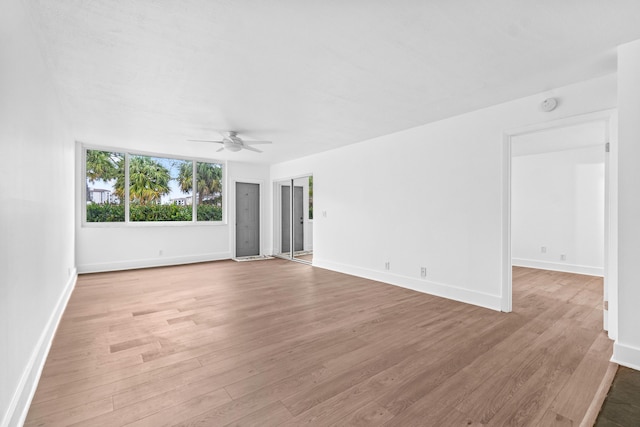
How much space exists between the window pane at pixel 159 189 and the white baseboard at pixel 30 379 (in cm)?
370

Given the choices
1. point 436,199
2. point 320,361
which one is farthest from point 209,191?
point 320,361

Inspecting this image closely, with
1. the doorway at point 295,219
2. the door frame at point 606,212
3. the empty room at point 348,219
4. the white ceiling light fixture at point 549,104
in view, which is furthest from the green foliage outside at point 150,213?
the white ceiling light fixture at point 549,104

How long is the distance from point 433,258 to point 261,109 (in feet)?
10.7

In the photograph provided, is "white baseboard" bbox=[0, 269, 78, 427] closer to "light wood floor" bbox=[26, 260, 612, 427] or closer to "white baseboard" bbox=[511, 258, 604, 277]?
"light wood floor" bbox=[26, 260, 612, 427]

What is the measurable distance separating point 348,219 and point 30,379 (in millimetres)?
4758

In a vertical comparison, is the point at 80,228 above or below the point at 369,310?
above

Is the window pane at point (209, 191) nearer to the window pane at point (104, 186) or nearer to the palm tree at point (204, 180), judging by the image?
the palm tree at point (204, 180)

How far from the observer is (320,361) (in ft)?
7.66

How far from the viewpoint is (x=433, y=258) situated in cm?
430

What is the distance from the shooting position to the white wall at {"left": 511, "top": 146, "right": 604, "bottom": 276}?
5703mm

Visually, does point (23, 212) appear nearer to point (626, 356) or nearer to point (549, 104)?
point (626, 356)

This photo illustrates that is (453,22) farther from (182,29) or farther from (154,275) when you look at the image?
(154,275)

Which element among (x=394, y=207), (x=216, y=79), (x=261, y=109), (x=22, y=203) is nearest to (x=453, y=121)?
(x=394, y=207)

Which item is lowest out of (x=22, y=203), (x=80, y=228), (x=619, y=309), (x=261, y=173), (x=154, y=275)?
(x=154, y=275)
